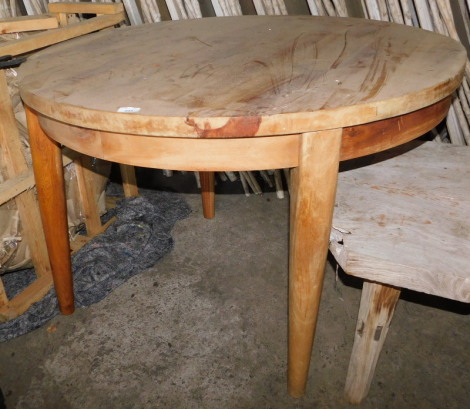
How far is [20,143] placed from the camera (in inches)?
50.0

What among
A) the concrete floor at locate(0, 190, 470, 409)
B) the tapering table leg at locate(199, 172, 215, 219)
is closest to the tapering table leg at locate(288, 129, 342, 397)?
the concrete floor at locate(0, 190, 470, 409)

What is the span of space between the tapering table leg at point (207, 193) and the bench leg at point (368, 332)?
34.4 inches

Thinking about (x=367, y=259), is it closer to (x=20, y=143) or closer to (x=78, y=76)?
(x=78, y=76)

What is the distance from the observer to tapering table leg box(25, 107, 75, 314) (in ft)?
3.42

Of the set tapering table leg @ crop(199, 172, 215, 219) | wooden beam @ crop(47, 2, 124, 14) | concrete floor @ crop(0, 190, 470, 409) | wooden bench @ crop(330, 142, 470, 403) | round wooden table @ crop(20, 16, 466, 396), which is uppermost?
wooden beam @ crop(47, 2, 124, 14)

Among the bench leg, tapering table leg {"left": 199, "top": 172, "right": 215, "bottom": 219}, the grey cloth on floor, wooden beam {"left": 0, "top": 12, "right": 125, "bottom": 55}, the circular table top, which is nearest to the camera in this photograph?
the circular table top

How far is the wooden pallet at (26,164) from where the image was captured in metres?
1.22

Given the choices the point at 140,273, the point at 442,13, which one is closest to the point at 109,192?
the point at 140,273

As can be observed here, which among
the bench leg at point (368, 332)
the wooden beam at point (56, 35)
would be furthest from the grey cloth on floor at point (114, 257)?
the bench leg at point (368, 332)

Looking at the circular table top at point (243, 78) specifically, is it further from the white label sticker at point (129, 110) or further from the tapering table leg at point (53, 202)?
the tapering table leg at point (53, 202)

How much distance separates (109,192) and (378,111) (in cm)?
150

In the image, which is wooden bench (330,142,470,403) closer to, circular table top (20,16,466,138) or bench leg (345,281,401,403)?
bench leg (345,281,401,403)

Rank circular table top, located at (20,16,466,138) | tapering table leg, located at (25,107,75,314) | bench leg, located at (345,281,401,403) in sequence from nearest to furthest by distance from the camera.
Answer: circular table top, located at (20,16,466,138) → bench leg, located at (345,281,401,403) → tapering table leg, located at (25,107,75,314)

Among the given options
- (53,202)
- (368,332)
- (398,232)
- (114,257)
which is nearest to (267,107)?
(398,232)
